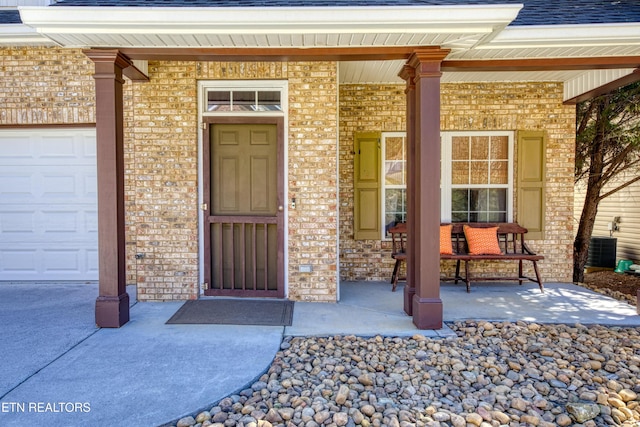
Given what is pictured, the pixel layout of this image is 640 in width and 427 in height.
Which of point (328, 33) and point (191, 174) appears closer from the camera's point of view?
point (328, 33)

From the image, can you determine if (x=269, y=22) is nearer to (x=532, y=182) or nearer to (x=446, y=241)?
(x=446, y=241)

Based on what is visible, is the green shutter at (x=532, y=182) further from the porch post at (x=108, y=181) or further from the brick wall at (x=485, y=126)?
the porch post at (x=108, y=181)

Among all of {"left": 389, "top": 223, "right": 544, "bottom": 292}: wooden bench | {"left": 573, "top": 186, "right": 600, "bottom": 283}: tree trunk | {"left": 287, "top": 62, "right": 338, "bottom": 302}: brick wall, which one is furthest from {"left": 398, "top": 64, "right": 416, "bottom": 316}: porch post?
{"left": 573, "top": 186, "right": 600, "bottom": 283}: tree trunk

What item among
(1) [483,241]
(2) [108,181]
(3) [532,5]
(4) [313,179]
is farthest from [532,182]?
(2) [108,181]

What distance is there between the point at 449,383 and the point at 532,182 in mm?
3884

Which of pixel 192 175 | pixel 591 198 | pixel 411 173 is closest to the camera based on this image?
pixel 411 173

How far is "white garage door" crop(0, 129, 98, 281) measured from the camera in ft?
17.1

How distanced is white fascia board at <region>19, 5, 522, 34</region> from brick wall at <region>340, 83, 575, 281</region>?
2344mm

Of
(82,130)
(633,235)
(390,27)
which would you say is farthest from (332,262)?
(633,235)

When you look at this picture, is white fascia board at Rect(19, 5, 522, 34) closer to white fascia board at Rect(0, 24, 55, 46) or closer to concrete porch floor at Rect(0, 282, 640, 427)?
white fascia board at Rect(0, 24, 55, 46)

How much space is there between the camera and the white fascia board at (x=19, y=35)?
438cm

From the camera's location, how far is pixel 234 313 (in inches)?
163

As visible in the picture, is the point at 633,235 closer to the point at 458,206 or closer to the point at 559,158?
the point at 559,158

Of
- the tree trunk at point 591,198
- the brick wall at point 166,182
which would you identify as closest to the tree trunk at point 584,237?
the tree trunk at point 591,198
